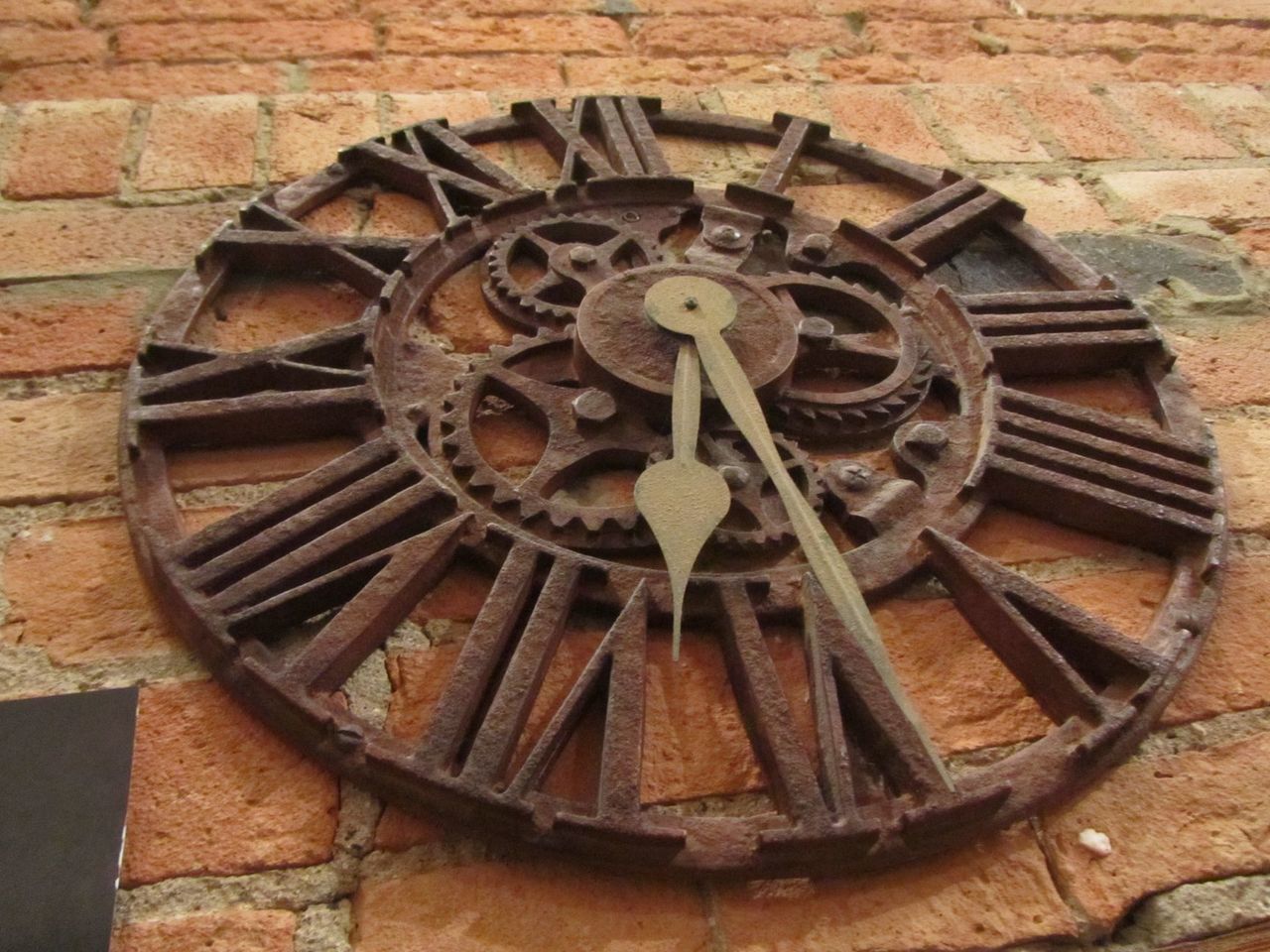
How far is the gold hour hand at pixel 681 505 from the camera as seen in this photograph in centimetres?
84

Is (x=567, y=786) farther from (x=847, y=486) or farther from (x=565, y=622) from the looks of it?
(x=847, y=486)

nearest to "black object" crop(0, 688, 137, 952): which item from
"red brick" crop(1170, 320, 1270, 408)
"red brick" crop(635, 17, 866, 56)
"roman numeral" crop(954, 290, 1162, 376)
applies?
"roman numeral" crop(954, 290, 1162, 376)

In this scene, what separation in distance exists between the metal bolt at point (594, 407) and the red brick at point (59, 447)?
43cm

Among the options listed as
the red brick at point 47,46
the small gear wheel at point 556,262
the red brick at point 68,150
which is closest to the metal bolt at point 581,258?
the small gear wheel at point 556,262

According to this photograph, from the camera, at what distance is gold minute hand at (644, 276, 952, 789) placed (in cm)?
83

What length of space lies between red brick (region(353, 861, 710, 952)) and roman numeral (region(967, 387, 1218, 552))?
47 cm

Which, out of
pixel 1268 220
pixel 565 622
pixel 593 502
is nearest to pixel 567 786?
pixel 565 622

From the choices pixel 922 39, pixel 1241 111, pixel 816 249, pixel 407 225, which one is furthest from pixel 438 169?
pixel 1241 111

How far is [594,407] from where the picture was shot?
3.27 feet

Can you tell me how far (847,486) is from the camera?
3.23ft

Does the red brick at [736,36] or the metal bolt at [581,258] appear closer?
the metal bolt at [581,258]

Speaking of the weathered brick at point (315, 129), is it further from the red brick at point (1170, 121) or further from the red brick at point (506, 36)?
the red brick at point (1170, 121)

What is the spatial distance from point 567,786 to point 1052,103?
1324 millimetres

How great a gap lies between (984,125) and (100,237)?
1.17 metres
